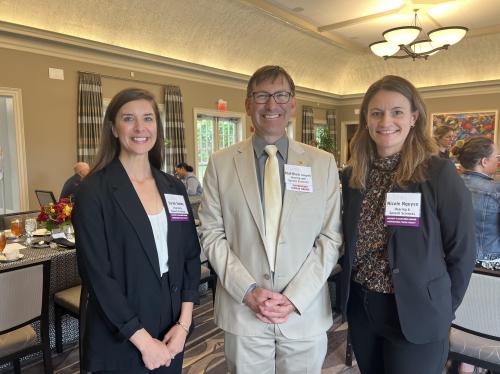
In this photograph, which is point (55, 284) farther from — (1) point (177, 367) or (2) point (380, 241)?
(2) point (380, 241)

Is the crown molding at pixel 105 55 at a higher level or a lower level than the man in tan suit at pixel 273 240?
higher

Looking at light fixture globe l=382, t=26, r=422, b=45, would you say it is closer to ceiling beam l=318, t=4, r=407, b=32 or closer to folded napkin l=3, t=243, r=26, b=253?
ceiling beam l=318, t=4, r=407, b=32

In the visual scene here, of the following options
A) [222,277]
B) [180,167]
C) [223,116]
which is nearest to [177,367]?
[222,277]

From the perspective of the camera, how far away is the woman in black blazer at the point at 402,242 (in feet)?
4.34

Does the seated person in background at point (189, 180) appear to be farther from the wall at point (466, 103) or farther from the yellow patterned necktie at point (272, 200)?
the wall at point (466, 103)

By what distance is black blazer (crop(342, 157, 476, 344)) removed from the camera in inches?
51.8

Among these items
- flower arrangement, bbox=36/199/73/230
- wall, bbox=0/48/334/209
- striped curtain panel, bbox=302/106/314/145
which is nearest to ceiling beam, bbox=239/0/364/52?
striped curtain panel, bbox=302/106/314/145

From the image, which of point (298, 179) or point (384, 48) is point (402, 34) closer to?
point (384, 48)

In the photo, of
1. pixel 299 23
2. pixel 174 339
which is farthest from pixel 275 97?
pixel 299 23

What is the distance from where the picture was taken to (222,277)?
1479mm

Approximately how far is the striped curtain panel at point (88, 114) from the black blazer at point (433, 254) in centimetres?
550

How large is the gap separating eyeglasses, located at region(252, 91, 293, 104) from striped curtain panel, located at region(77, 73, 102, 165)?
5.06 meters

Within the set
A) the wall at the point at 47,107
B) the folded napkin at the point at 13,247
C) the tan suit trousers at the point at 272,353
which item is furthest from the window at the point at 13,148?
the tan suit trousers at the point at 272,353

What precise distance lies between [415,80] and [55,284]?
10.2 m
